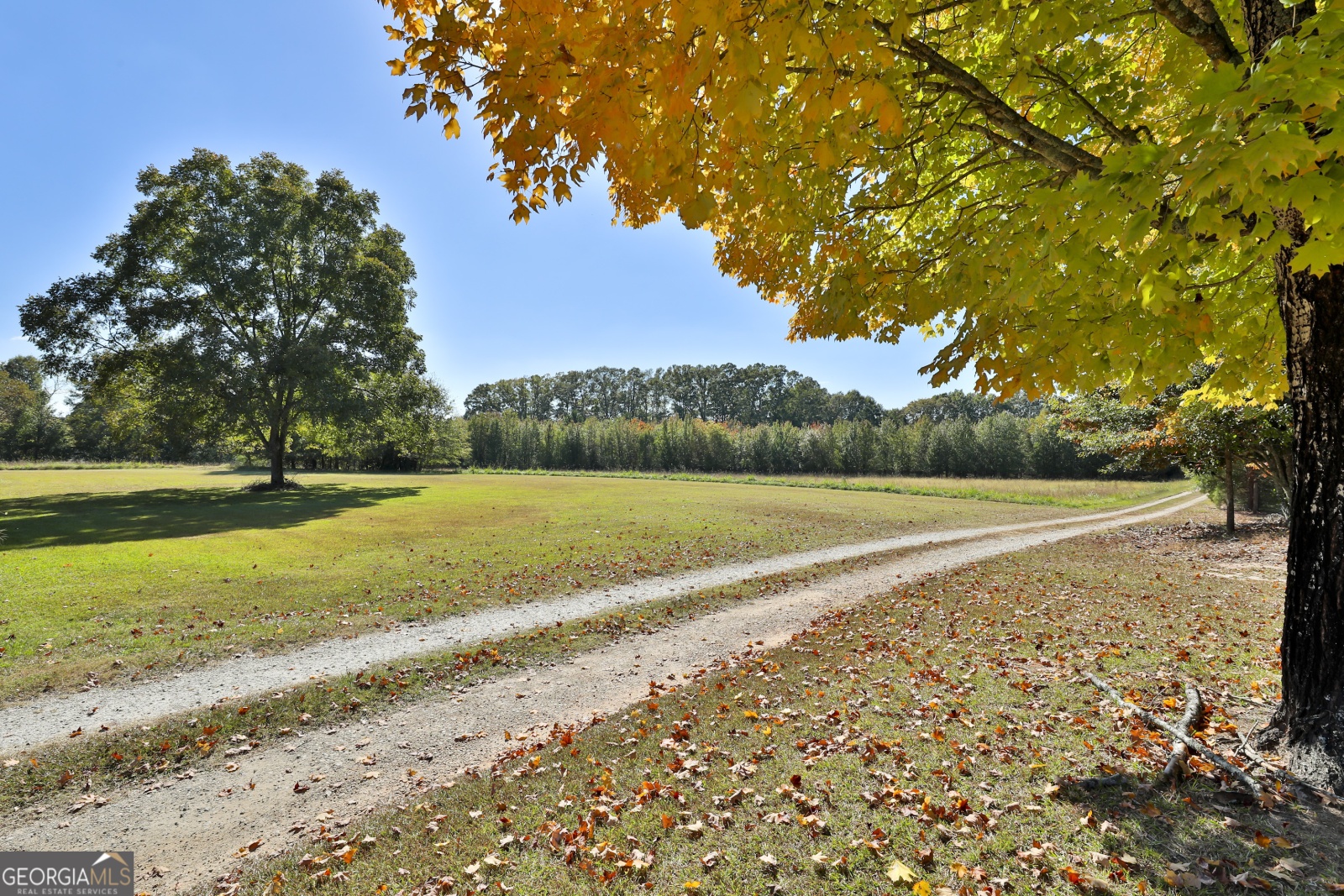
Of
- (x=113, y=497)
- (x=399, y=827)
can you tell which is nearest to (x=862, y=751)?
(x=399, y=827)

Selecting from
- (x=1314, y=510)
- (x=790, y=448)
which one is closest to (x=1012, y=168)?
(x=1314, y=510)

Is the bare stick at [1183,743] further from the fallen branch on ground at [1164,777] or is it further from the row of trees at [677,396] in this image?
the row of trees at [677,396]

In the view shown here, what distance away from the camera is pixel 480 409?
121m

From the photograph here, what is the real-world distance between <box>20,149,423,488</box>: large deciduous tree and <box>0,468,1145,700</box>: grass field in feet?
17.8

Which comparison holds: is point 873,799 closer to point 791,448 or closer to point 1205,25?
point 1205,25

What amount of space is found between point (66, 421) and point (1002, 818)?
4040 inches

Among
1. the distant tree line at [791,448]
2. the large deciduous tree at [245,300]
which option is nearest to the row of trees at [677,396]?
the distant tree line at [791,448]

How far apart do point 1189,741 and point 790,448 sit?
73.9 m

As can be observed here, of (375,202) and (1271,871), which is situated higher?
(375,202)

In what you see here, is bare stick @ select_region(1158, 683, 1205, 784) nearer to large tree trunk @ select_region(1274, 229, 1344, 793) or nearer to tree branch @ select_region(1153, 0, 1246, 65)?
large tree trunk @ select_region(1274, 229, 1344, 793)

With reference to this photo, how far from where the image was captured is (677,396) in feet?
394

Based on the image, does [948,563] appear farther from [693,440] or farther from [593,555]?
[693,440]

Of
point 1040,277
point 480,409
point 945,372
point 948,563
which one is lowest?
point 948,563

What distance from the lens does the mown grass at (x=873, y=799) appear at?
330 centimetres
